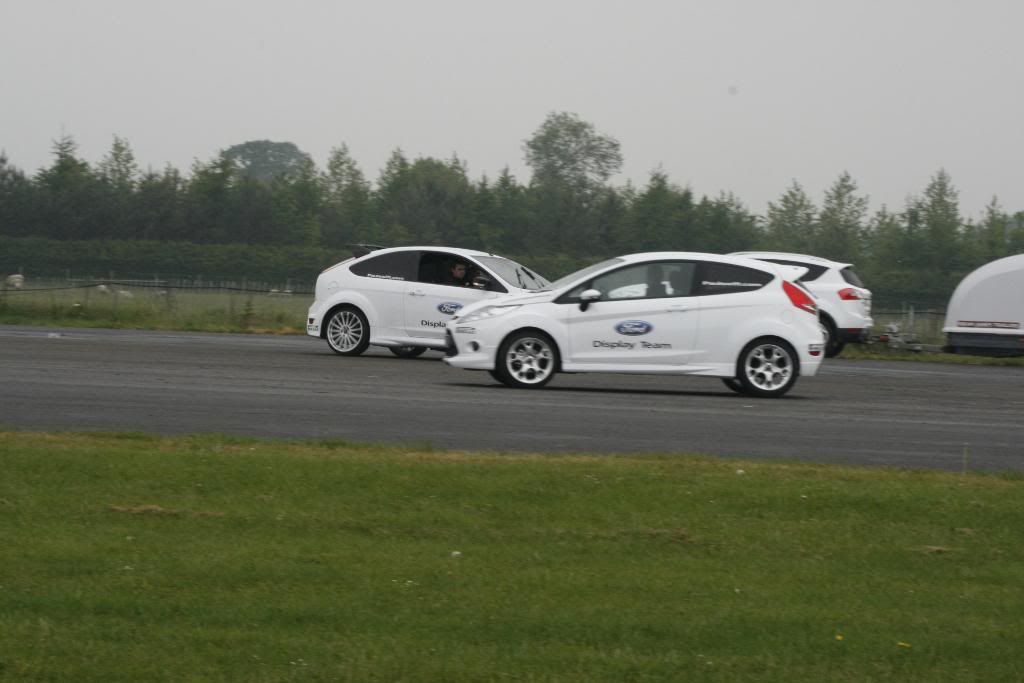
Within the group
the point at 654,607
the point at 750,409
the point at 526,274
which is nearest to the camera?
the point at 654,607

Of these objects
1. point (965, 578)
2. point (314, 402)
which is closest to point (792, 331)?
point (314, 402)

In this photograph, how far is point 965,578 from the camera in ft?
23.4

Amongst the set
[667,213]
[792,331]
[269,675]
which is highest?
[667,213]

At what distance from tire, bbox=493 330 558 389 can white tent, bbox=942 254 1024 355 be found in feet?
42.6

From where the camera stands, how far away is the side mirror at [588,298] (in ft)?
55.9

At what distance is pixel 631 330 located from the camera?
16969 mm

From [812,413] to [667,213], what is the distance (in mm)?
58808

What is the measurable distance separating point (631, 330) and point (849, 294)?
33.6 ft

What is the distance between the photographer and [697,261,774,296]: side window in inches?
674

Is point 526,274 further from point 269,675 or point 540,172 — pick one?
point 540,172

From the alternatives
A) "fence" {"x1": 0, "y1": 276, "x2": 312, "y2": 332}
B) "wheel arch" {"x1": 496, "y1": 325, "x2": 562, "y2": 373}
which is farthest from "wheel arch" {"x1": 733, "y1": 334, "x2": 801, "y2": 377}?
"fence" {"x1": 0, "y1": 276, "x2": 312, "y2": 332}

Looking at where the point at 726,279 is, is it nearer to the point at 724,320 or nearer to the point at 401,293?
the point at 724,320

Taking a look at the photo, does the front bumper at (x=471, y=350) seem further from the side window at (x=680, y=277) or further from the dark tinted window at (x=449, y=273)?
the dark tinted window at (x=449, y=273)

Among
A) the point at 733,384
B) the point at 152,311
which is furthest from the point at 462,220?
the point at 733,384
